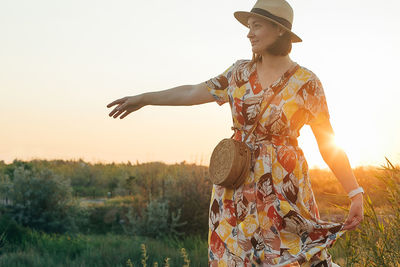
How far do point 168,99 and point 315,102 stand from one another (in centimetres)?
92

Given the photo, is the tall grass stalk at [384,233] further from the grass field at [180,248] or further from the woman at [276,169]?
the woman at [276,169]

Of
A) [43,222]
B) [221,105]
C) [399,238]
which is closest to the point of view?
[221,105]

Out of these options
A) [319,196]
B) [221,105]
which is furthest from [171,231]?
[221,105]

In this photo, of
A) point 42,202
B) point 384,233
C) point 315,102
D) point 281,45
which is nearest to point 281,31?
point 281,45

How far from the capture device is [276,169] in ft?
9.14

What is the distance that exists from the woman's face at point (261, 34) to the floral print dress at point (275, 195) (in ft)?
0.65

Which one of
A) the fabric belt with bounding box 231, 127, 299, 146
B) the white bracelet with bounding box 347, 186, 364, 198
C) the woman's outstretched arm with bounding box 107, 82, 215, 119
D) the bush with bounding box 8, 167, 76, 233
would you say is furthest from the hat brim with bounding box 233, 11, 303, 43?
the bush with bounding box 8, 167, 76, 233

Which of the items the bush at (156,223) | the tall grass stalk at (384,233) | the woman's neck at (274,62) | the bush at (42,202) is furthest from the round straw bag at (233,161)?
the bush at (42,202)

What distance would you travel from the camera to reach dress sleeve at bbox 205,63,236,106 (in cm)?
310

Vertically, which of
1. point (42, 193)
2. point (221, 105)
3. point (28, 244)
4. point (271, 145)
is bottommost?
point (28, 244)

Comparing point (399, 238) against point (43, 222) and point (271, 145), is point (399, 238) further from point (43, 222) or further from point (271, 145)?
point (43, 222)

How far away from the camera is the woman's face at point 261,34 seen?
2.87 m

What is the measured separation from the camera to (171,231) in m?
8.16

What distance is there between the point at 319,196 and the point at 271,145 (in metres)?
8.88
